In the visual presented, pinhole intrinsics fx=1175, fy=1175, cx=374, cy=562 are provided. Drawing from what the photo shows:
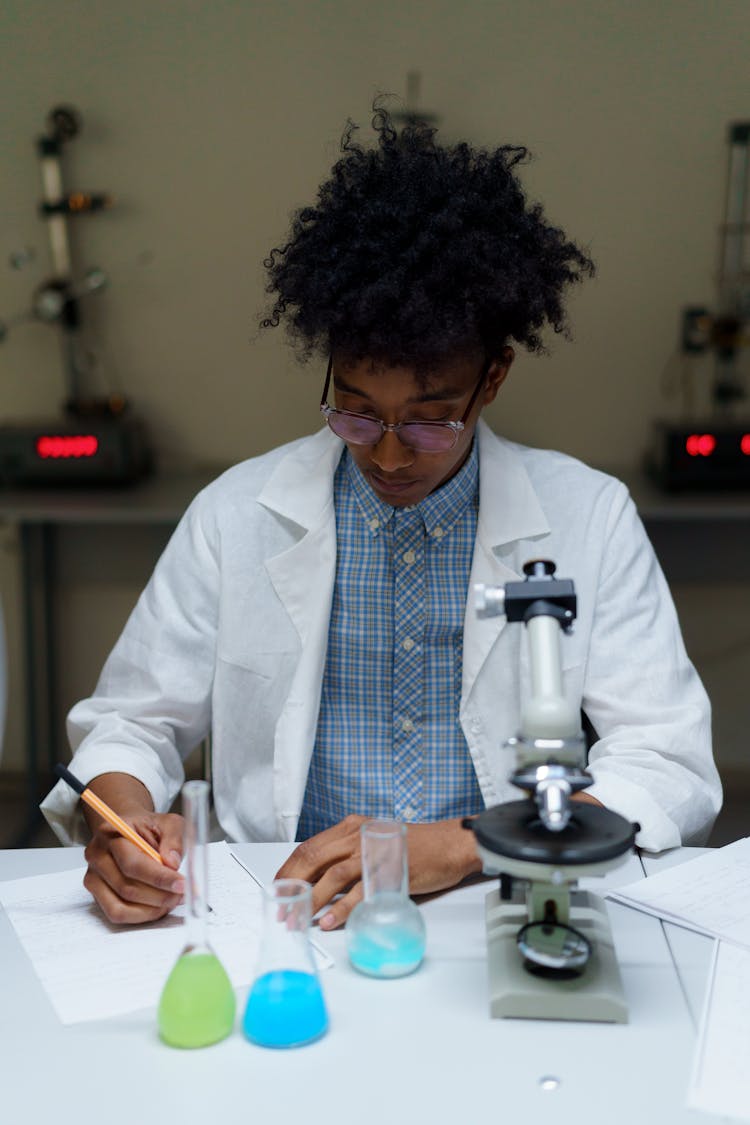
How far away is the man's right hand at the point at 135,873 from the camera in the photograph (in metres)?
1.11

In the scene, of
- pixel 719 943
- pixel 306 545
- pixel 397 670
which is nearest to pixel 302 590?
pixel 306 545

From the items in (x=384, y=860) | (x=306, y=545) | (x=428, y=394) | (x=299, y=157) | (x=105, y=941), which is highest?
(x=299, y=157)

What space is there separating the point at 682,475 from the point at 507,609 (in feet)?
7.31

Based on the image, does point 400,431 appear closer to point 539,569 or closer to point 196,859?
point 539,569

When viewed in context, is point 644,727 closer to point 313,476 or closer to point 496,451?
point 496,451

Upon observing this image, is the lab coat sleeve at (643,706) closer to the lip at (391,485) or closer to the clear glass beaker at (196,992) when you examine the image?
the lip at (391,485)

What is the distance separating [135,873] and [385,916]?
0.84 feet

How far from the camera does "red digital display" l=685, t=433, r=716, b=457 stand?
305cm

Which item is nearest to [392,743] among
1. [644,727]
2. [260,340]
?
[644,727]

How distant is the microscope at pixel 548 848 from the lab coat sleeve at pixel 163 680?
23.2 inches

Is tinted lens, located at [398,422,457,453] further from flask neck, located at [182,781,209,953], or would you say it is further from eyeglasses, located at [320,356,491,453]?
flask neck, located at [182,781,209,953]

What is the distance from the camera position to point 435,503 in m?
1.59

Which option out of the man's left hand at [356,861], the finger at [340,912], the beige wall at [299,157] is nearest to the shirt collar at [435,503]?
the man's left hand at [356,861]

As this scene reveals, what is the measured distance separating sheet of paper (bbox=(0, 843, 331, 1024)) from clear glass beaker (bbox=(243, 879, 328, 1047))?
0.29 ft
